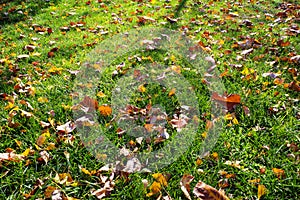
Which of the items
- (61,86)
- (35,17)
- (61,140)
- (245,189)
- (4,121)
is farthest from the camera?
(35,17)

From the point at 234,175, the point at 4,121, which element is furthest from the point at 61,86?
the point at 234,175

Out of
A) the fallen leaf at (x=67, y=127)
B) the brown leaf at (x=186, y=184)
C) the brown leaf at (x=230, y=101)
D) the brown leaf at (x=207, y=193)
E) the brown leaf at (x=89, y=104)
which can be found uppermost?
the brown leaf at (x=230, y=101)

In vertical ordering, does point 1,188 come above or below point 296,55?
below

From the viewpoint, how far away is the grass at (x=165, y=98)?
1.72m

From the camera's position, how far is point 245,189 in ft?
5.43

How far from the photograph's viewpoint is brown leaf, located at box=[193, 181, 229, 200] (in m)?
1.57

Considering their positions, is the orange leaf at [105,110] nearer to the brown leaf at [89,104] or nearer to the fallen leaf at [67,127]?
the brown leaf at [89,104]

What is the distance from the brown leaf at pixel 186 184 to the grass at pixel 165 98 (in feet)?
0.11

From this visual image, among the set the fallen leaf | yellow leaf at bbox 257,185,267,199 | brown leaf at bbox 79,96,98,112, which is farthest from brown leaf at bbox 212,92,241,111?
the fallen leaf

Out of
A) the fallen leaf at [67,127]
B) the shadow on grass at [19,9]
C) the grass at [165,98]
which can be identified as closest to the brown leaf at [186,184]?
the grass at [165,98]

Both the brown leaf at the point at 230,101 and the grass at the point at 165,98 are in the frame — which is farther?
the brown leaf at the point at 230,101

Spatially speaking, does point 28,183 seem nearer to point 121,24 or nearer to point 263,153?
point 263,153

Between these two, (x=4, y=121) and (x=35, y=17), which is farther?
(x=35, y=17)

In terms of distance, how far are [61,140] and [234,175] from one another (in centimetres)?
127
